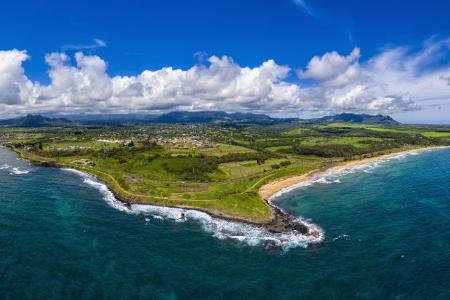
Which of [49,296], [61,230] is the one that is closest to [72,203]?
[61,230]

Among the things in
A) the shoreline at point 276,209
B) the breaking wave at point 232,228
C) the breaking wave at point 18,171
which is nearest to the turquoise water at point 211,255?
the breaking wave at point 232,228

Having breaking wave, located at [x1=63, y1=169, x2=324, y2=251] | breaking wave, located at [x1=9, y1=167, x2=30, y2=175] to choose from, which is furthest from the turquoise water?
breaking wave, located at [x1=9, y1=167, x2=30, y2=175]

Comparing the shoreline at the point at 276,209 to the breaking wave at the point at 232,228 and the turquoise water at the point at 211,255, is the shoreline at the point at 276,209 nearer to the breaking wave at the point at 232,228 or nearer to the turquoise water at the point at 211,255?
the breaking wave at the point at 232,228

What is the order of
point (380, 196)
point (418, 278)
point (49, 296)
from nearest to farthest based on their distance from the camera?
point (49, 296), point (418, 278), point (380, 196)

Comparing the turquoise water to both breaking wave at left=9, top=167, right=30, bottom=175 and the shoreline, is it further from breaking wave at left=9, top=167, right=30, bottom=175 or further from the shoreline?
breaking wave at left=9, top=167, right=30, bottom=175

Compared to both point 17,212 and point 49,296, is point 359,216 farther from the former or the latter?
point 17,212

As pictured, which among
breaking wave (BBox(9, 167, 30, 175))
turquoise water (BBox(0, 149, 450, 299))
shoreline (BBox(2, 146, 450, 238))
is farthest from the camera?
breaking wave (BBox(9, 167, 30, 175))
